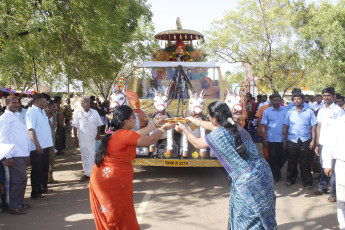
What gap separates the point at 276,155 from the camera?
21.1 feet

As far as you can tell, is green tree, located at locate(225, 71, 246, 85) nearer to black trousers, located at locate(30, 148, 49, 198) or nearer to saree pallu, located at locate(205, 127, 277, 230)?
black trousers, located at locate(30, 148, 49, 198)

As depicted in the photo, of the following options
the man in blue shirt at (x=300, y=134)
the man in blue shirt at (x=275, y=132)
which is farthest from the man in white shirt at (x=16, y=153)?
the man in blue shirt at (x=300, y=134)

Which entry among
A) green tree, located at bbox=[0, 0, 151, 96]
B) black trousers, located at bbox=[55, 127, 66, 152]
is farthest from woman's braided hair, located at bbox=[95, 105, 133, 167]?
black trousers, located at bbox=[55, 127, 66, 152]

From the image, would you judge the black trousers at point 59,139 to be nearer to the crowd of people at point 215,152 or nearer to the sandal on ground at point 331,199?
the crowd of people at point 215,152

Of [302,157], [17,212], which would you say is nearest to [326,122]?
[302,157]

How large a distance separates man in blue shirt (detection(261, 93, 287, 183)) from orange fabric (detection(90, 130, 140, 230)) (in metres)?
4.06

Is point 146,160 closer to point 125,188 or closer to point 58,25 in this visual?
point 125,188

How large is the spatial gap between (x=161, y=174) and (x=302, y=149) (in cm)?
317

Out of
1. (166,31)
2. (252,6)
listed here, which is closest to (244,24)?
(252,6)

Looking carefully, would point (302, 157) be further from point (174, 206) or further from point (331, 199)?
point (174, 206)

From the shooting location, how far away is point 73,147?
11523 millimetres

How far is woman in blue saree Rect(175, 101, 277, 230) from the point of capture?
8.62ft

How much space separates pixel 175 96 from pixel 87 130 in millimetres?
2198

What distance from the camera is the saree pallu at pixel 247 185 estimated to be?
8.61 ft
